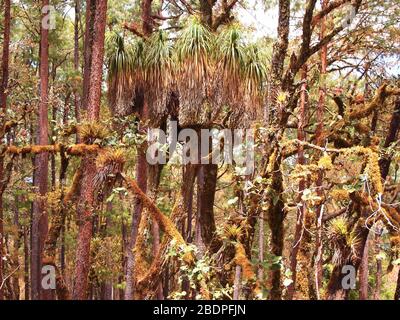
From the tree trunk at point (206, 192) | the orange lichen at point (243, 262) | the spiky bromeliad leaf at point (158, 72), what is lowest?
the orange lichen at point (243, 262)

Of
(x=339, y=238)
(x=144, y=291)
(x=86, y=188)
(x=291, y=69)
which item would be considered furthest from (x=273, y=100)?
(x=86, y=188)

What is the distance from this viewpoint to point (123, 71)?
779 centimetres


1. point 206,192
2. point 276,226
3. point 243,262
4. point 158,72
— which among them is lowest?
point 243,262

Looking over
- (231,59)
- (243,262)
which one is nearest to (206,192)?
(231,59)

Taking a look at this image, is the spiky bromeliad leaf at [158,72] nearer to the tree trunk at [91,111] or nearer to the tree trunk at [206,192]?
the tree trunk at [91,111]

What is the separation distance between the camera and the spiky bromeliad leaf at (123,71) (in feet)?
25.6

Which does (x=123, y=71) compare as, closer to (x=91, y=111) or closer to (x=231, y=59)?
(x=91, y=111)

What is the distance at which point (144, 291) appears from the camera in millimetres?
6719

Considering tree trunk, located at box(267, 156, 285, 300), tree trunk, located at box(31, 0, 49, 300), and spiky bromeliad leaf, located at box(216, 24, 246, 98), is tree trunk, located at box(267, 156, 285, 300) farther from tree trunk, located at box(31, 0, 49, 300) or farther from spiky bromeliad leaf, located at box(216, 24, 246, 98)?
tree trunk, located at box(31, 0, 49, 300)

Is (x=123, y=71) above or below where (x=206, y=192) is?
above

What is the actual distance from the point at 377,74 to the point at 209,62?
4087 millimetres

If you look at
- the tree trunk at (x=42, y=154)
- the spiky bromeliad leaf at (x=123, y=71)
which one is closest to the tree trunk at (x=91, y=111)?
the spiky bromeliad leaf at (x=123, y=71)

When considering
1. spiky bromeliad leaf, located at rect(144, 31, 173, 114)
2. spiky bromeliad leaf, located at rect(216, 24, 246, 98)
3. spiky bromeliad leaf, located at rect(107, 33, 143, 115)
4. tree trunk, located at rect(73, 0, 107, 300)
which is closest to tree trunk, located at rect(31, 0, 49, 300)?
tree trunk, located at rect(73, 0, 107, 300)
